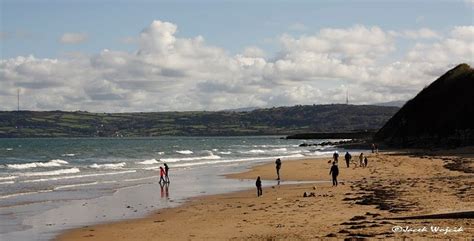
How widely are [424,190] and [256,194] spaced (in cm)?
839

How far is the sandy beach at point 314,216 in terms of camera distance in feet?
51.4

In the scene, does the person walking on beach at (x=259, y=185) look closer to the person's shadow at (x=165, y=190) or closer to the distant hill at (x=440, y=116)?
the person's shadow at (x=165, y=190)

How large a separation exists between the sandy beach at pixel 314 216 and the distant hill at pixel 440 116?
1927 inches

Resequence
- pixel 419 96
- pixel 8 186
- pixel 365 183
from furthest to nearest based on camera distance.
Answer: pixel 419 96 → pixel 8 186 → pixel 365 183

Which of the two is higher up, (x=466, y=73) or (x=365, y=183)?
(x=466, y=73)

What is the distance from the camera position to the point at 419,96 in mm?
91938

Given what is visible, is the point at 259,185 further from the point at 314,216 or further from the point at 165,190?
the point at 314,216

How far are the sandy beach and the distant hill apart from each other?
48.9m

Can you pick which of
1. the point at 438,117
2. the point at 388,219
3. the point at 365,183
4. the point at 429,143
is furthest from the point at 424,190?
the point at 438,117

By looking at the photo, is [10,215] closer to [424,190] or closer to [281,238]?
[281,238]

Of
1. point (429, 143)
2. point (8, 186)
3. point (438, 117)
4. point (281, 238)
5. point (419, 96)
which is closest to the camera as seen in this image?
point (281, 238)

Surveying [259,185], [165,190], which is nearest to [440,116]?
[165,190]

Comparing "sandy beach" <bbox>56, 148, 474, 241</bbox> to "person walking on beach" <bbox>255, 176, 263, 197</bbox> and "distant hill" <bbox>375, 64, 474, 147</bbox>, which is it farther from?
"distant hill" <bbox>375, 64, 474, 147</bbox>

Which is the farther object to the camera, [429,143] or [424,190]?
[429,143]
